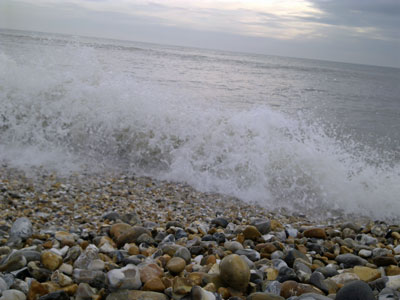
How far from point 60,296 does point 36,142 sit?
3677mm

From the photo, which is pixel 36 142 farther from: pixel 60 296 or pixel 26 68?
pixel 60 296

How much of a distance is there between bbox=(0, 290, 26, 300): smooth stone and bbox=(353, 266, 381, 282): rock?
1.86 meters

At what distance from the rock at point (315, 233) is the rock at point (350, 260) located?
0.51 meters

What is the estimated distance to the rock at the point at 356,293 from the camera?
158 centimetres

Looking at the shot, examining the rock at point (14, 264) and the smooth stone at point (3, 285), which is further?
the rock at point (14, 264)

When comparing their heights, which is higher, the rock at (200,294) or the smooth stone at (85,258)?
the rock at (200,294)

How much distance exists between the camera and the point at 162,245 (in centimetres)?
246

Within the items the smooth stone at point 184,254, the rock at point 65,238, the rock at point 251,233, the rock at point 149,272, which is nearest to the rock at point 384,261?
the rock at point 251,233

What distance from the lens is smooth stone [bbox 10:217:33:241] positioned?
7.91 ft

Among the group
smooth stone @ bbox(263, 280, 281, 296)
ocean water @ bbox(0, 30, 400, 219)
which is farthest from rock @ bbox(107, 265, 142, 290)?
ocean water @ bbox(0, 30, 400, 219)

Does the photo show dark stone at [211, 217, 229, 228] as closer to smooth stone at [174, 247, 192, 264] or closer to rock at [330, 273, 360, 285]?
smooth stone at [174, 247, 192, 264]

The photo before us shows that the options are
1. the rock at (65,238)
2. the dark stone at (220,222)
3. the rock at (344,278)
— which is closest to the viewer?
the rock at (344,278)

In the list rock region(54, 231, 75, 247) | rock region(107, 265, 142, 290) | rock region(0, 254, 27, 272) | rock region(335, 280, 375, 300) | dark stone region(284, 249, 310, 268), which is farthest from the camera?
rock region(54, 231, 75, 247)

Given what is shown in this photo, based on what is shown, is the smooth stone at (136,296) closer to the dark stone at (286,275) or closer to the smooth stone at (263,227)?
the dark stone at (286,275)
